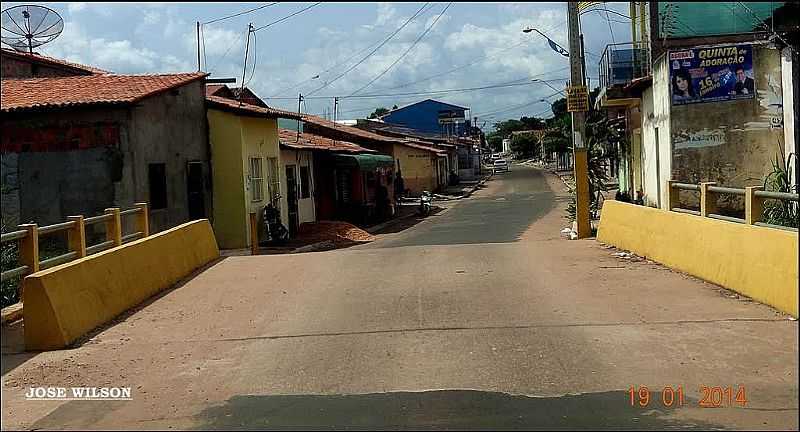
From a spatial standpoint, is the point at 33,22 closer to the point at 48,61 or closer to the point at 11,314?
the point at 48,61

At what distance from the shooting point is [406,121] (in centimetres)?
10331

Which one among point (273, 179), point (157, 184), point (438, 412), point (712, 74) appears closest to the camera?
point (438, 412)

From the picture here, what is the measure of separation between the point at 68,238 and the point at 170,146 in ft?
35.5

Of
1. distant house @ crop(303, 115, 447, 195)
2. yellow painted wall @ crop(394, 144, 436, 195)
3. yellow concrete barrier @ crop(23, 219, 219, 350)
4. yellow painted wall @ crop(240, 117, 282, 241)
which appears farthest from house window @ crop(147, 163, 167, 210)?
yellow painted wall @ crop(394, 144, 436, 195)

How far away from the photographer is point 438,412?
21.5 feet

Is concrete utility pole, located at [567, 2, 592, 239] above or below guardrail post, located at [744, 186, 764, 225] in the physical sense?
above

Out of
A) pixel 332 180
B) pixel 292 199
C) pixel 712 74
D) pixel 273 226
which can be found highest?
pixel 712 74

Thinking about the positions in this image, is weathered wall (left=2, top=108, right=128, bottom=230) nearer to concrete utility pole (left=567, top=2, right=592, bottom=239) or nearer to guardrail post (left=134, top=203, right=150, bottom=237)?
guardrail post (left=134, top=203, right=150, bottom=237)

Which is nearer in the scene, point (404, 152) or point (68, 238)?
point (68, 238)

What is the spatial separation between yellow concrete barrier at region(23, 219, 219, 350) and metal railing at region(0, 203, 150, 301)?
0.48 m

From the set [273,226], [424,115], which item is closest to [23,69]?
[273,226]

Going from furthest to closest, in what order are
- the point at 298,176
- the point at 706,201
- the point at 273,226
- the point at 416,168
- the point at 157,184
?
the point at 416,168 → the point at 298,176 → the point at 273,226 → the point at 157,184 → the point at 706,201

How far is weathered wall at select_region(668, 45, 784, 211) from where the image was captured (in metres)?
20.9

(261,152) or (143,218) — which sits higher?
(261,152)
